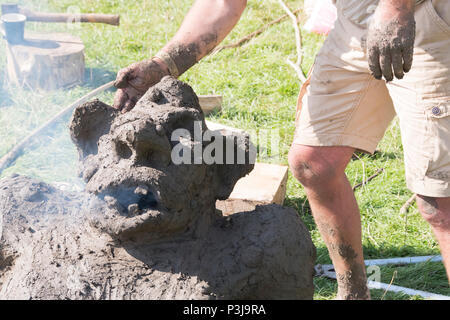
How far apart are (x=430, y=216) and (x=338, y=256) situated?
0.63m

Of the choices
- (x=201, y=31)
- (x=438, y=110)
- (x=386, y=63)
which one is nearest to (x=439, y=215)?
(x=438, y=110)

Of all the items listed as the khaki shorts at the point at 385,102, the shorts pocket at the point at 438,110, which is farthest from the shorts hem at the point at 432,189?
the shorts pocket at the point at 438,110

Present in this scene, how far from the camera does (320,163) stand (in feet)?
9.73

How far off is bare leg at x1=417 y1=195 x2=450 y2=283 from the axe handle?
4343mm

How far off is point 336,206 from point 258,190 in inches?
33.5

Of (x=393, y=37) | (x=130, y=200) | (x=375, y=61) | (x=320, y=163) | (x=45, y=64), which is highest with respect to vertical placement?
(x=393, y=37)

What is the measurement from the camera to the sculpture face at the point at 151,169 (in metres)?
2.07

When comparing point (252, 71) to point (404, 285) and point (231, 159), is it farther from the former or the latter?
point (231, 159)

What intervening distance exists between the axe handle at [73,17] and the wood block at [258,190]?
2811 mm

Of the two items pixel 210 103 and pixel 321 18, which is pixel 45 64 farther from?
pixel 321 18

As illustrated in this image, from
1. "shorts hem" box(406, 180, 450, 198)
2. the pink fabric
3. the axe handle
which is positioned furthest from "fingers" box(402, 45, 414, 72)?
the pink fabric

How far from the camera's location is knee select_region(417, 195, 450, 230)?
264 cm

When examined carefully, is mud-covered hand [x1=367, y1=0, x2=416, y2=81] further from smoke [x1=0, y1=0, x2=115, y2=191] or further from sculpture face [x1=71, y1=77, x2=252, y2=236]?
smoke [x1=0, y1=0, x2=115, y2=191]
